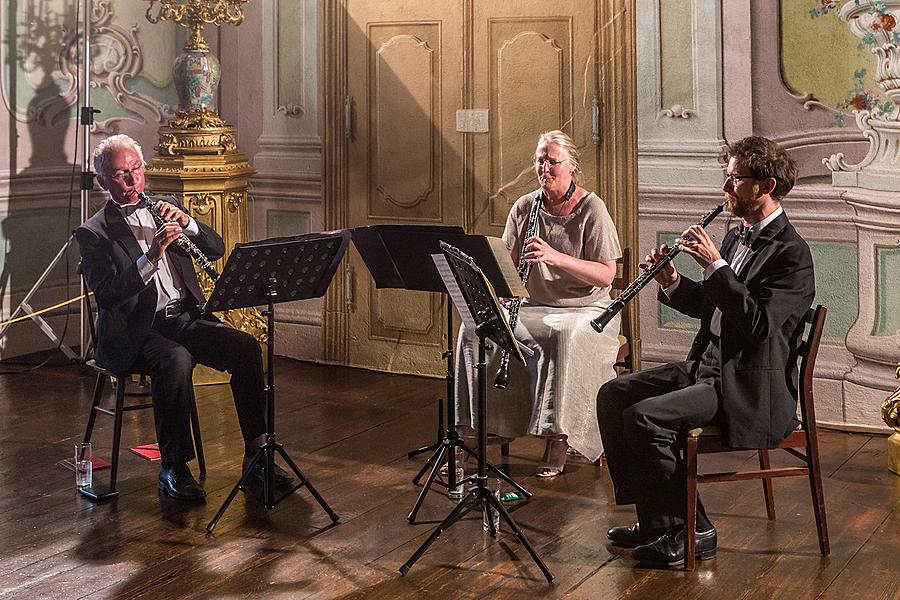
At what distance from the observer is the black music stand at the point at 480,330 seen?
367cm

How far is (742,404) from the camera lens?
375 centimetres

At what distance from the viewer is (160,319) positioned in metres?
4.75

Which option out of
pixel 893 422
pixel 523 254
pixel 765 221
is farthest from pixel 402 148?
pixel 765 221

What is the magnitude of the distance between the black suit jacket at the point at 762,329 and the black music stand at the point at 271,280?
1317mm

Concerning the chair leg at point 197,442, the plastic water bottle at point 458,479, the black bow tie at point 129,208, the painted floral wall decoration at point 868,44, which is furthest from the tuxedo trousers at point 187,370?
the painted floral wall decoration at point 868,44

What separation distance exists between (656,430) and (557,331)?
3.19 feet

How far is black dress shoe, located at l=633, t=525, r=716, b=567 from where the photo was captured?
3.79m

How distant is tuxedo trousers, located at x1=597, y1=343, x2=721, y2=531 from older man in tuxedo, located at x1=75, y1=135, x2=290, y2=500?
133 cm

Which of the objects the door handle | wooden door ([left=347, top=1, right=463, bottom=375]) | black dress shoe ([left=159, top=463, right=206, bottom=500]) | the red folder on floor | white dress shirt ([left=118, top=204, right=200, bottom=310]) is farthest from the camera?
the door handle

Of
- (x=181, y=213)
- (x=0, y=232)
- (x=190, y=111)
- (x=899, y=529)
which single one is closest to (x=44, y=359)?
(x=0, y=232)

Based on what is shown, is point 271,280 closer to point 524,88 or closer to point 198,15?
point 524,88

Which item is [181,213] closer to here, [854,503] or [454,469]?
[454,469]

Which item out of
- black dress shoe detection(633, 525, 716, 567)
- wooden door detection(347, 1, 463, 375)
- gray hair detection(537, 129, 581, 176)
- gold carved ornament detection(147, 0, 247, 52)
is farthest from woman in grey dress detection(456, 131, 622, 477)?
gold carved ornament detection(147, 0, 247, 52)

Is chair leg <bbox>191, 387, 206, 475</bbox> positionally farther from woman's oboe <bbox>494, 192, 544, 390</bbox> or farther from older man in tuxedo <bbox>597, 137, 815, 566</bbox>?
older man in tuxedo <bbox>597, 137, 815, 566</bbox>
